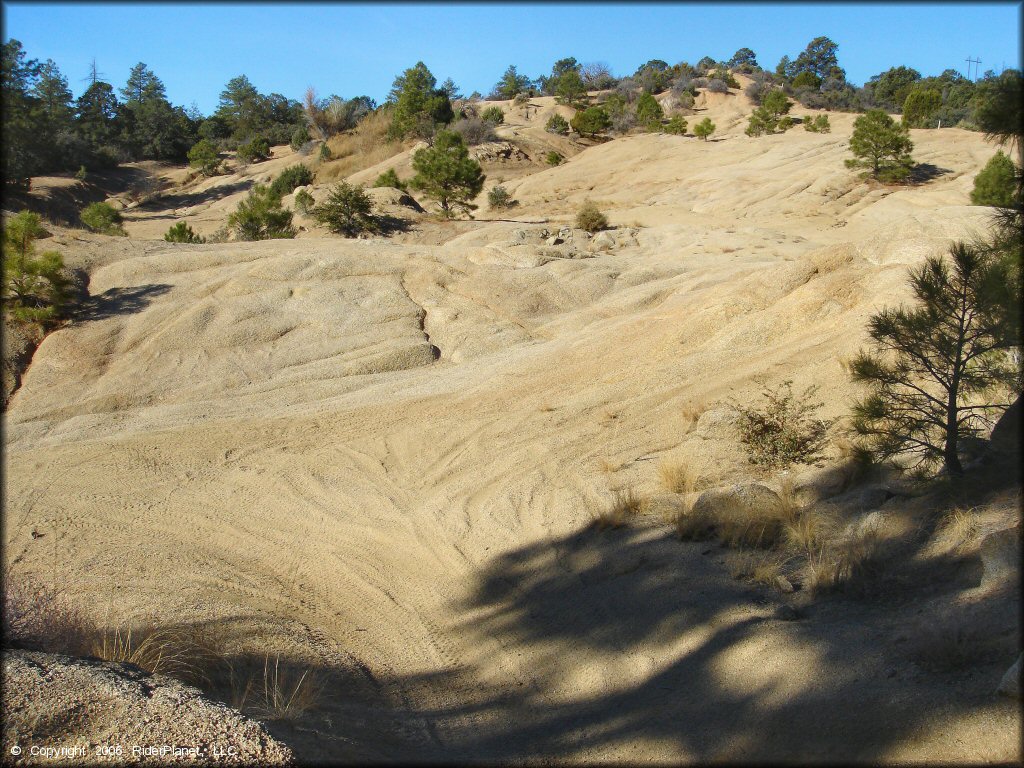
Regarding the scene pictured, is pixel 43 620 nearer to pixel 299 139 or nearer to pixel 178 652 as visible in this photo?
pixel 178 652

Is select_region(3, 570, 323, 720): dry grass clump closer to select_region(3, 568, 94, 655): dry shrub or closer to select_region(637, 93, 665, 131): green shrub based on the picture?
select_region(3, 568, 94, 655): dry shrub

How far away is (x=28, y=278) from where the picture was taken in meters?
13.4

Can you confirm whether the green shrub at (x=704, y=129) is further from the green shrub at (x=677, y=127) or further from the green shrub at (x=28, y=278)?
the green shrub at (x=28, y=278)

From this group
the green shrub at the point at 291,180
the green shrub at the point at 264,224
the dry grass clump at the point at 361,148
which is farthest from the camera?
the dry grass clump at the point at 361,148

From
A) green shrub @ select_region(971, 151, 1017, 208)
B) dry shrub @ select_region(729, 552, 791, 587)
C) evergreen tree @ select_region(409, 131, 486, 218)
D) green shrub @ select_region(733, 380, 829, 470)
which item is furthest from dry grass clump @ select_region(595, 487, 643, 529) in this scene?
green shrub @ select_region(971, 151, 1017, 208)

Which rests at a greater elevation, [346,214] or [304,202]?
[304,202]

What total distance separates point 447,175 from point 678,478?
70.9 ft

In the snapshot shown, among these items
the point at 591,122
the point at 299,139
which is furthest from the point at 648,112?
the point at 299,139

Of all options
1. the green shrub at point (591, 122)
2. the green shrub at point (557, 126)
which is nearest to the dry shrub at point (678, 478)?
the green shrub at point (591, 122)

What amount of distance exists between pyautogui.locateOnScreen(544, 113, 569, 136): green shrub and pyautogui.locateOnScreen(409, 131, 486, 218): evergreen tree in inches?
940

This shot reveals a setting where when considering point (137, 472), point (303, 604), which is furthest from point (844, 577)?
point (137, 472)

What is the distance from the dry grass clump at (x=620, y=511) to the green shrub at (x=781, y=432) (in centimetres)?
175

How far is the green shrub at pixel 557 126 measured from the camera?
5166 centimetres

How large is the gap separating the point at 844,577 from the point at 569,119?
5473cm
